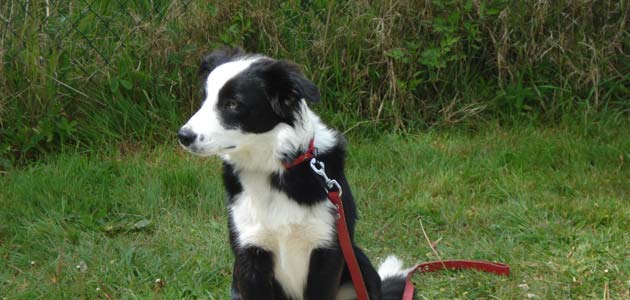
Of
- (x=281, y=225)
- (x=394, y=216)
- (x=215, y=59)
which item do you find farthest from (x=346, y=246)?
(x=394, y=216)

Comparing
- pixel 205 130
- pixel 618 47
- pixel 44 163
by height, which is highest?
pixel 205 130

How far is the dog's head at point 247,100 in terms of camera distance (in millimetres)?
2617

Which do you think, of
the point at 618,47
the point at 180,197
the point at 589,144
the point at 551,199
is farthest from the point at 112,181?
the point at 618,47

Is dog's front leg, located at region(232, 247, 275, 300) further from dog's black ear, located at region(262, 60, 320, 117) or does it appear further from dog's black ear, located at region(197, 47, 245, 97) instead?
dog's black ear, located at region(197, 47, 245, 97)

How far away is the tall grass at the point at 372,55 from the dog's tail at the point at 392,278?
1508 millimetres

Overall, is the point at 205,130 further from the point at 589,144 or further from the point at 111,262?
the point at 589,144

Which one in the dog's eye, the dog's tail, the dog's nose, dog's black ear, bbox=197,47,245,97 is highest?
dog's black ear, bbox=197,47,245,97

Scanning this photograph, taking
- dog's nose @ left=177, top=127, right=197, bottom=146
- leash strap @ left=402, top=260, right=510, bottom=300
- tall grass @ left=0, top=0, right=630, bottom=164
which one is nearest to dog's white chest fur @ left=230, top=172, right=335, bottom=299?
dog's nose @ left=177, top=127, right=197, bottom=146

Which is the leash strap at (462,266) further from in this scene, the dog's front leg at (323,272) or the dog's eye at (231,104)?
the dog's eye at (231,104)

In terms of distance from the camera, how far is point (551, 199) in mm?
3979

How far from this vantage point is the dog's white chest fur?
8.90 ft

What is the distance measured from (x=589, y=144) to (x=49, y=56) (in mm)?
2971

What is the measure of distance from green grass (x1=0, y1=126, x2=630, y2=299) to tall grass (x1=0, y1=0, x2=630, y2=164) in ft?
0.70

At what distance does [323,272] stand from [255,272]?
0.22 meters
